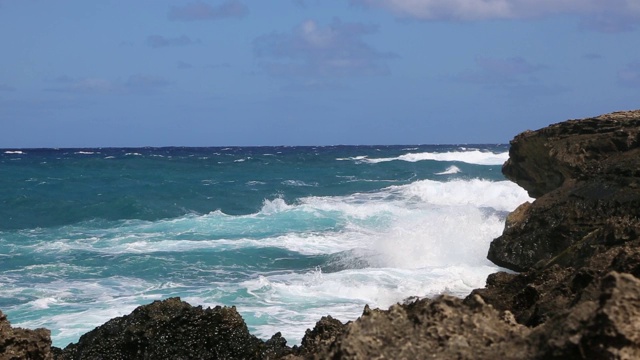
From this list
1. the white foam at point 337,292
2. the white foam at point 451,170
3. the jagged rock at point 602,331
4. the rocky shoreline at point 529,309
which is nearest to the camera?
the jagged rock at point 602,331

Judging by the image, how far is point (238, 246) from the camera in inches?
679

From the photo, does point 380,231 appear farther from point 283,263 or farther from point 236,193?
point 236,193

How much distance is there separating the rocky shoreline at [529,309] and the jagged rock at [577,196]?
0.05ft

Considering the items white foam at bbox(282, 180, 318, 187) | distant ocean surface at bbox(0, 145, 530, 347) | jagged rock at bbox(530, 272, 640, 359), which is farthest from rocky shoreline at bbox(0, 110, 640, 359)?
white foam at bbox(282, 180, 318, 187)

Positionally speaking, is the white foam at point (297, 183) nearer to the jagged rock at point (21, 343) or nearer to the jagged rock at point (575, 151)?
the jagged rock at point (575, 151)

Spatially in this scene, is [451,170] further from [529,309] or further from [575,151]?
[529,309]

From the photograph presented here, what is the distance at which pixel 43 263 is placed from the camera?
15133 millimetres

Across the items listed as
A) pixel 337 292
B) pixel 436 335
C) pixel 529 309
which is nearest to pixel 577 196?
pixel 337 292

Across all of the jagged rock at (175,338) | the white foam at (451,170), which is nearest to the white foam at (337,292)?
the jagged rock at (175,338)

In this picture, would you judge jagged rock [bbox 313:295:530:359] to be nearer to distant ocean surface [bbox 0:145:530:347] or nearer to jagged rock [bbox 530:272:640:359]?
jagged rock [bbox 530:272:640:359]

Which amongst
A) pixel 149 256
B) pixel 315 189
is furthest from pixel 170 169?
pixel 149 256

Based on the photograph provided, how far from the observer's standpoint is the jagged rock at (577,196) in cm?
661

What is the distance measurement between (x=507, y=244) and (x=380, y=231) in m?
10.6

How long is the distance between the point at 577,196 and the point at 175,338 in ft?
15.7
